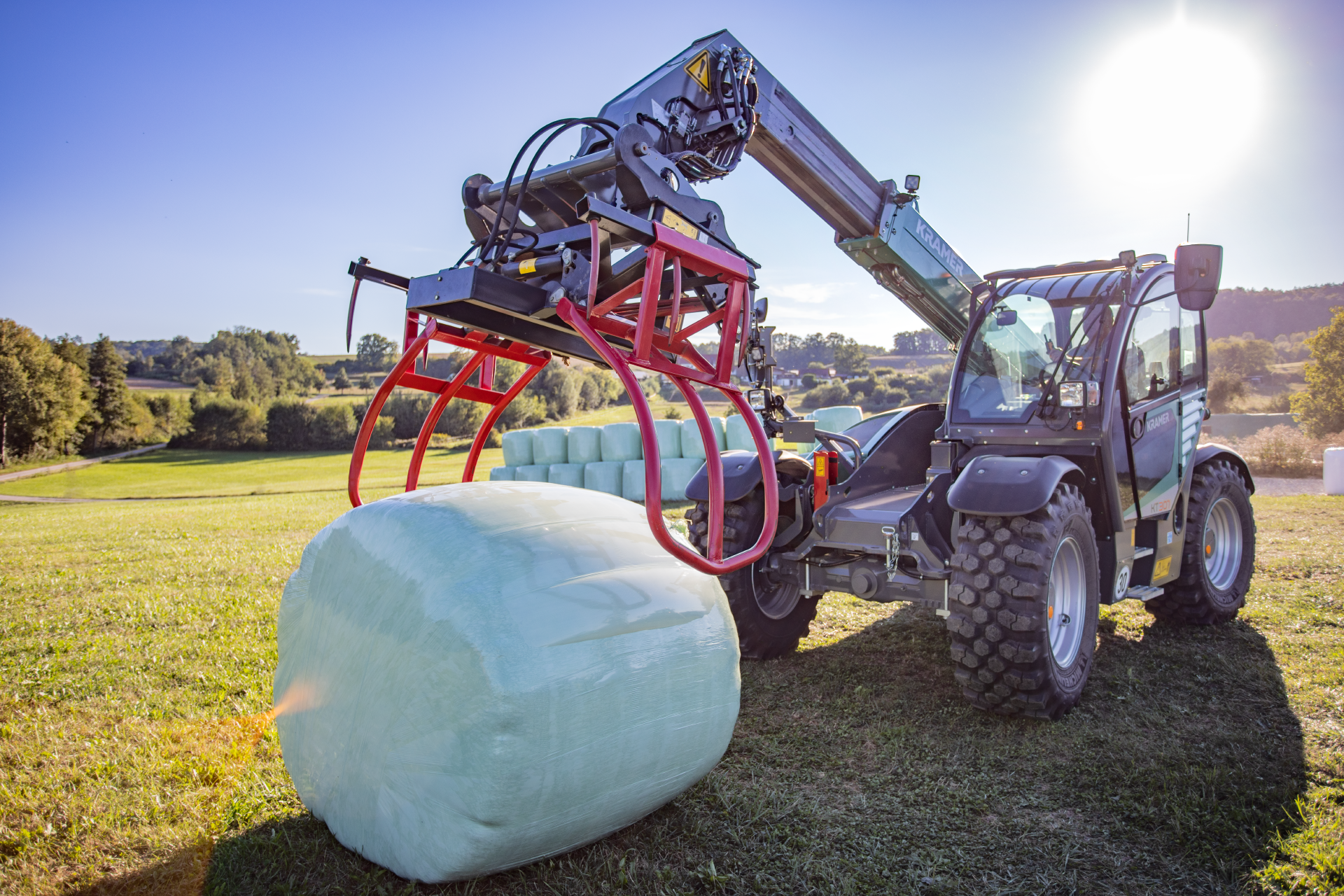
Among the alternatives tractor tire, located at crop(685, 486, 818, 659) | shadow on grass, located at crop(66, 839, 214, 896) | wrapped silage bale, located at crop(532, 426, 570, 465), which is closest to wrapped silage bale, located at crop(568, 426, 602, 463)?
wrapped silage bale, located at crop(532, 426, 570, 465)

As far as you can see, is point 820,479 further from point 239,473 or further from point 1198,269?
point 239,473

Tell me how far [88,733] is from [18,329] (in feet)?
189

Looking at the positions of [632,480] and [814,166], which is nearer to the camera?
[814,166]

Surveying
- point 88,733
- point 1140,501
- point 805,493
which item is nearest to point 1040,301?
point 1140,501

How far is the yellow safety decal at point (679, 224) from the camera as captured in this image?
11.0 feet

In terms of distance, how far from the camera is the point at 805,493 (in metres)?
5.29

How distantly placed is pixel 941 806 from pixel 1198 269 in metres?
3.59

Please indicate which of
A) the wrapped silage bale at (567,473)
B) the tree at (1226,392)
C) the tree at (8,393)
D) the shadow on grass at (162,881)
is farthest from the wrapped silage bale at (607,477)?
the tree at (8,393)

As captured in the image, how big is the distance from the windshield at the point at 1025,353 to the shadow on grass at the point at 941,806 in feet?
6.08

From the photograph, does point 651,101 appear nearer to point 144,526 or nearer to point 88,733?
point 88,733

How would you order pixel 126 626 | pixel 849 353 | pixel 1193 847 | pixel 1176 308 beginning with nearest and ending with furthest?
pixel 1193 847 → pixel 1176 308 → pixel 126 626 → pixel 849 353

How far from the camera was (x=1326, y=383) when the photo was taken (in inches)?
1240

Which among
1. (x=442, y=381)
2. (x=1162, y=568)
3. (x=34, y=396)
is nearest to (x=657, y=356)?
(x=442, y=381)

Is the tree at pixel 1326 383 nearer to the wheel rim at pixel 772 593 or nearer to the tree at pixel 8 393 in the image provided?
the wheel rim at pixel 772 593
